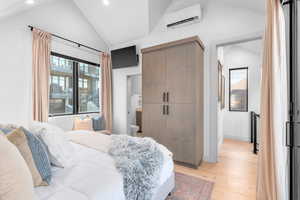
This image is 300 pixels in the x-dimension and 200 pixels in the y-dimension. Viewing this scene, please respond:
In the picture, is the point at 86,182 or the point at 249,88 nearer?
the point at 86,182

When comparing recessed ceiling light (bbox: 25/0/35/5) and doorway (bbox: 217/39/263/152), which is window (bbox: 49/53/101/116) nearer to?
recessed ceiling light (bbox: 25/0/35/5)

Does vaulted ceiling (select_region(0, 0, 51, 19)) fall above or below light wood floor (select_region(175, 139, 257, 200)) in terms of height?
above

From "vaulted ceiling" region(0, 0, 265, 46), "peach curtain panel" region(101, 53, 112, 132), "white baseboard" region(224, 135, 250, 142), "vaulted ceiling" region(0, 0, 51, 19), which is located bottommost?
"white baseboard" region(224, 135, 250, 142)

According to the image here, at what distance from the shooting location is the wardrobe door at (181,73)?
8.16 ft

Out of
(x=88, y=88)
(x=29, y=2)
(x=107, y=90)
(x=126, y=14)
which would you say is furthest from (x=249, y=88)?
(x=29, y=2)

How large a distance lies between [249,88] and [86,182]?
468 cm

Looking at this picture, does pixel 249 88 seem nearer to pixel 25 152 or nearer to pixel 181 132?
pixel 181 132

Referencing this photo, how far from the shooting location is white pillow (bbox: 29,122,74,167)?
4.13 ft

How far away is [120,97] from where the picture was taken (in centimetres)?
433

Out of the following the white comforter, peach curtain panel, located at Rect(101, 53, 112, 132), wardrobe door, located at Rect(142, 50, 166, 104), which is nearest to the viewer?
the white comforter

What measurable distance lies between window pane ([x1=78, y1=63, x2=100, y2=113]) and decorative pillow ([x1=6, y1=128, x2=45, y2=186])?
2997 mm

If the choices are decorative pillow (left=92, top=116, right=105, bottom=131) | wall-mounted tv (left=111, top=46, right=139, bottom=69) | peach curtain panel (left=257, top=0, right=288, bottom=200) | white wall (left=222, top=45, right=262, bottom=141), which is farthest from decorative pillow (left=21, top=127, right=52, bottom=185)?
white wall (left=222, top=45, right=262, bottom=141)

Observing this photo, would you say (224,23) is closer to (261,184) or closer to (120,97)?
(261,184)

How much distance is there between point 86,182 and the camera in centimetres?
102
